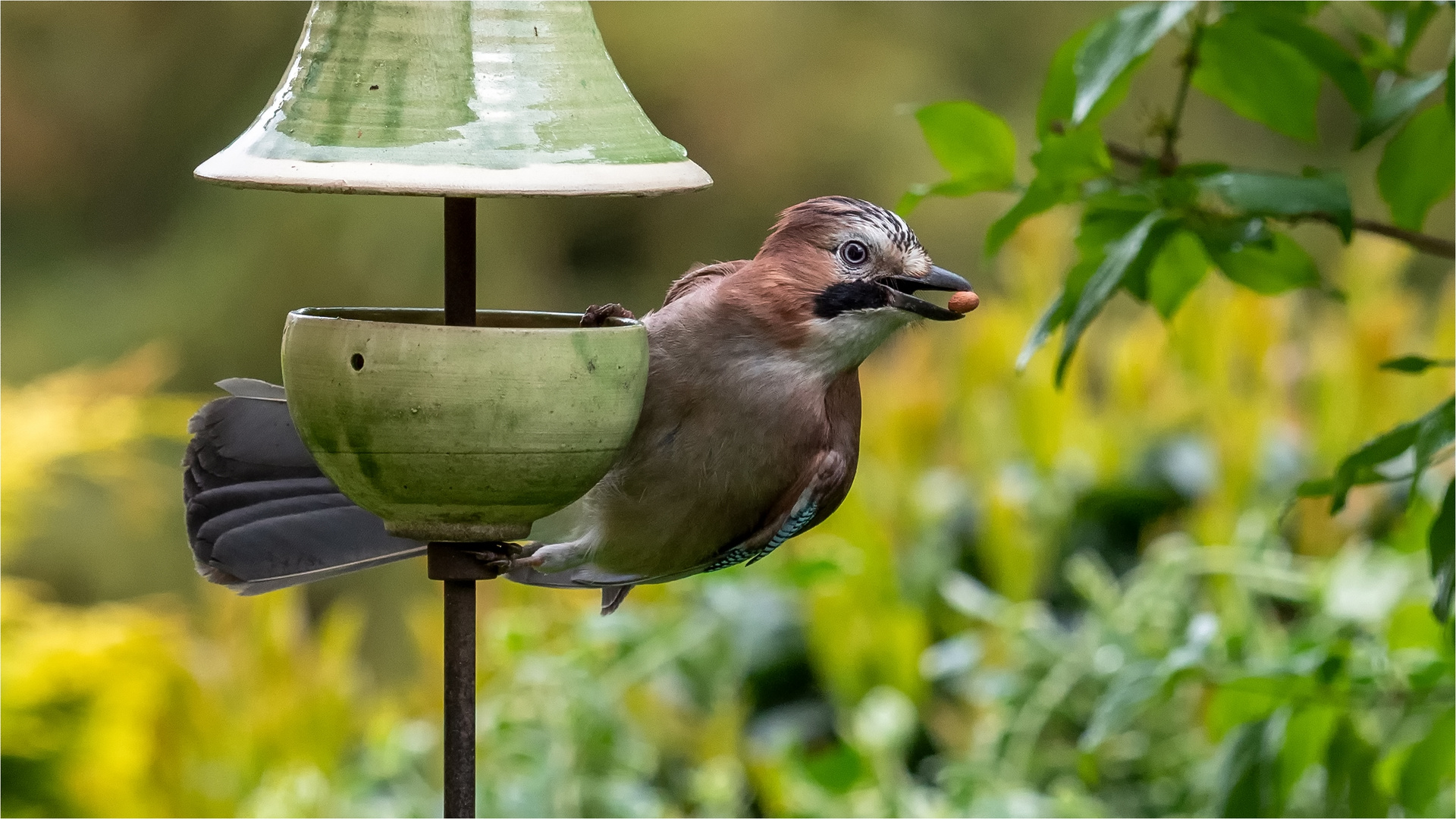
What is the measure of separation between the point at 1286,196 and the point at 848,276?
46 centimetres

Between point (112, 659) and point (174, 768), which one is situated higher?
point (112, 659)

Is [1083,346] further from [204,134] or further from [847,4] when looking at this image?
[204,134]

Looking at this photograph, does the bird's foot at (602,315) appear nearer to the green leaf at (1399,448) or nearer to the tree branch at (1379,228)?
the tree branch at (1379,228)

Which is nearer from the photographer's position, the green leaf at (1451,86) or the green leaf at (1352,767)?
the green leaf at (1451,86)

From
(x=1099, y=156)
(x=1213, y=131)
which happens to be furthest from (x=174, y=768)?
(x=1213, y=131)

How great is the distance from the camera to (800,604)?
2996mm

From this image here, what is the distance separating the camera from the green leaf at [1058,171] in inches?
57.7

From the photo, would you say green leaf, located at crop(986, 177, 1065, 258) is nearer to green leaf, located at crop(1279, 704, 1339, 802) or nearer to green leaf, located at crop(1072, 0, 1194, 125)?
green leaf, located at crop(1072, 0, 1194, 125)

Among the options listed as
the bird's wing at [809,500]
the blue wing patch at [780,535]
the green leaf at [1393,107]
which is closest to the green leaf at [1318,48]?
the green leaf at [1393,107]

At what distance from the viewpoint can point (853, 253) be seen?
1323 mm

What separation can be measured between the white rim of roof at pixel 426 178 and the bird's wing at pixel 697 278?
0.48 m

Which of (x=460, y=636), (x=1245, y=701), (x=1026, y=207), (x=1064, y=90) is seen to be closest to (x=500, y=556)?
(x=460, y=636)

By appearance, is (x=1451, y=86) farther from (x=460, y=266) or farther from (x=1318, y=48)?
(x=460, y=266)

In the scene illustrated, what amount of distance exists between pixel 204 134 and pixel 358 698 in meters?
1.93
